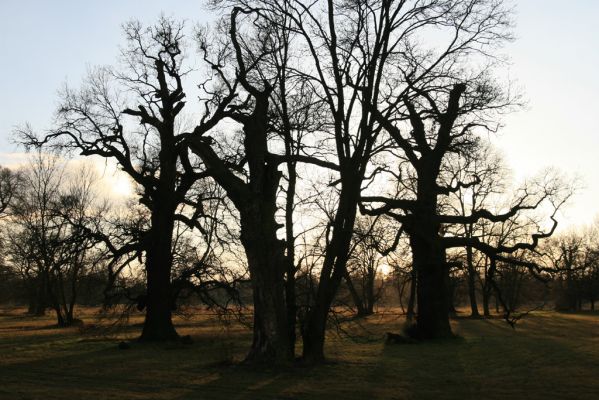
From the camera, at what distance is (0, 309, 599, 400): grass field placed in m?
13.2

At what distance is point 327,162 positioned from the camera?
18266 mm

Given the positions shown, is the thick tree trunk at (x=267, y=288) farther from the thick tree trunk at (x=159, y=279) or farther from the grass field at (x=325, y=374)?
the thick tree trunk at (x=159, y=279)

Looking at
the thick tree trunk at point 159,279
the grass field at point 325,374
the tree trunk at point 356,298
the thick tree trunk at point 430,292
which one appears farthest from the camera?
the tree trunk at point 356,298

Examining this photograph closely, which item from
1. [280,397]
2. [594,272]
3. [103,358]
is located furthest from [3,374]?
[594,272]

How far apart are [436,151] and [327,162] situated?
8736mm

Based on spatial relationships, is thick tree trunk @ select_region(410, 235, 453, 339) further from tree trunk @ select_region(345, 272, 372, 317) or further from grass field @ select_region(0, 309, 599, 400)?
tree trunk @ select_region(345, 272, 372, 317)

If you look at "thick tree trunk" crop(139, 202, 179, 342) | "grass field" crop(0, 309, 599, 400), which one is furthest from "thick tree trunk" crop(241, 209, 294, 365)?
"thick tree trunk" crop(139, 202, 179, 342)

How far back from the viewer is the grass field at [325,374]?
1320cm

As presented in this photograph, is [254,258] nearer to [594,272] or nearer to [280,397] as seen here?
[280,397]

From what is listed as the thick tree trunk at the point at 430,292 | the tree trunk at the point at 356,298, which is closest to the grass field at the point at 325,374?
the thick tree trunk at the point at 430,292

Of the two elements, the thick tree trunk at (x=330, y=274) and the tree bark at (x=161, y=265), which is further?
the tree bark at (x=161, y=265)

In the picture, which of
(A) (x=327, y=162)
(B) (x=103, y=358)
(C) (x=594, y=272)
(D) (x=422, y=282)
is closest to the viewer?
(A) (x=327, y=162)

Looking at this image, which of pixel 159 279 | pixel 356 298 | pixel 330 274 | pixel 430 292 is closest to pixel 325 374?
pixel 330 274

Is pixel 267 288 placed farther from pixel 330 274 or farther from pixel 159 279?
pixel 159 279
